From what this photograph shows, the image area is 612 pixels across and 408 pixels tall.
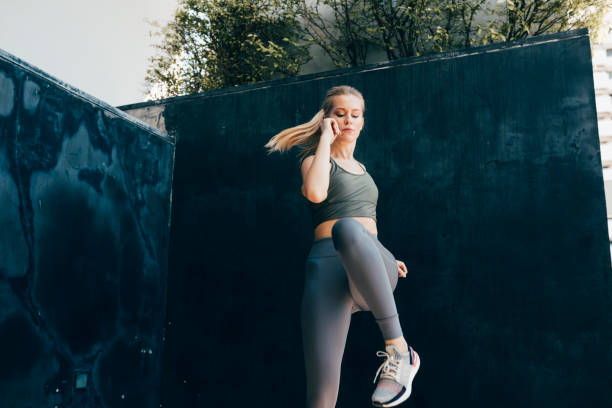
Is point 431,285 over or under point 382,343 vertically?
over

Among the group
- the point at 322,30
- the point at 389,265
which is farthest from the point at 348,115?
the point at 322,30

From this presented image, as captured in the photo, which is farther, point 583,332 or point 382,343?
point 382,343

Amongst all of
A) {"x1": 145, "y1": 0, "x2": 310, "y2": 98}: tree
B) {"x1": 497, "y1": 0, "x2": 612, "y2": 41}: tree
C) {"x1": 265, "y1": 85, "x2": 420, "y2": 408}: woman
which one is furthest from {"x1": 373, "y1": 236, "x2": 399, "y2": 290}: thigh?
{"x1": 145, "y1": 0, "x2": 310, "y2": 98}: tree

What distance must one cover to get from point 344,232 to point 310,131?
96cm

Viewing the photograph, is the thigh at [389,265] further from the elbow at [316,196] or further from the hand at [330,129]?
the hand at [330,129]

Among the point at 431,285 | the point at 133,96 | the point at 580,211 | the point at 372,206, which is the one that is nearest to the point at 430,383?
the point at 431,285

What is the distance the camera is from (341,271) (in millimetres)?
2562

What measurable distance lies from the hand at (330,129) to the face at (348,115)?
0.34 feet

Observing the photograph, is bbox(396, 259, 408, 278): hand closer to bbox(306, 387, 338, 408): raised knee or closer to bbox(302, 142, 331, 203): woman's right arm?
bbox(302, 142, 331, 203): woman's right arm

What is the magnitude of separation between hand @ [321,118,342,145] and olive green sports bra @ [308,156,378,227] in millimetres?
149

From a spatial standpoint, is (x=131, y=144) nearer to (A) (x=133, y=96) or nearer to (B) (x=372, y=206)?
(B) (x=372, y=206)

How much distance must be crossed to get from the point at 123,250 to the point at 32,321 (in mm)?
833

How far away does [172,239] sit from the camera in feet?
12.7

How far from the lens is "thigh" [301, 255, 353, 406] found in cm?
249
